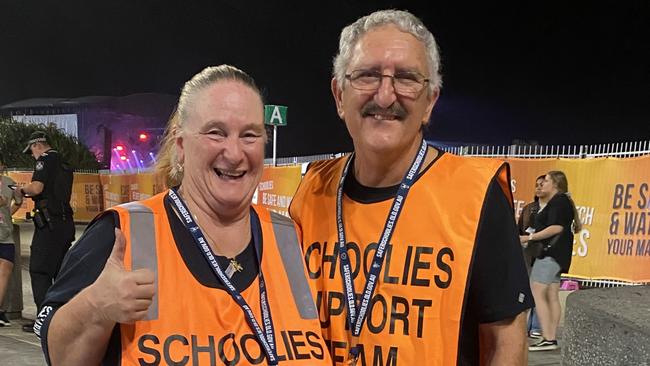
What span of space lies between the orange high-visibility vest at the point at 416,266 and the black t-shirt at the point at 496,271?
32 mm

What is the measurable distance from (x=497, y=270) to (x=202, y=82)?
3.47 ft

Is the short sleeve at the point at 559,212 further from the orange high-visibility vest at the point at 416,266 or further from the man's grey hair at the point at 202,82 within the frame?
the man's grey hair at the point at 202,82

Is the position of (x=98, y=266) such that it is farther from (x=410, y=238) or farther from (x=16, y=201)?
(x=16, y=201)

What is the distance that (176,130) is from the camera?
76.6 inches

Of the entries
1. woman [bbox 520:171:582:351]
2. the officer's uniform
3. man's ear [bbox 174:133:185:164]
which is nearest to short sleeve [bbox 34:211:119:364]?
man's ear [bbox 174:133:185:164]

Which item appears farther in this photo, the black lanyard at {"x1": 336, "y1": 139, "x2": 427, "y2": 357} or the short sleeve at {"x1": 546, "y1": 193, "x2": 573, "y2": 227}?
the short sleeve at {"x1": 546, "y1": 193, "x2": 573, "y2": 227}

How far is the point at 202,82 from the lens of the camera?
1.86m

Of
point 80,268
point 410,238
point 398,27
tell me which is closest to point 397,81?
point 398,27

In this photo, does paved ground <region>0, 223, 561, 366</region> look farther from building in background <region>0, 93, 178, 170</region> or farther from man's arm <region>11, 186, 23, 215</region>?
building in background <region>0, 93, 178, 170</region>

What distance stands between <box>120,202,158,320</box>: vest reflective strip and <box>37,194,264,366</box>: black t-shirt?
0.06m

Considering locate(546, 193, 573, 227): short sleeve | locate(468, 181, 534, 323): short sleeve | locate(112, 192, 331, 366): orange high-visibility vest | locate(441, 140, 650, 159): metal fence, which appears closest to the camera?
locate(112, 192, 331, 366): orange high-visibility vest

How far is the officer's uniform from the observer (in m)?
6.23

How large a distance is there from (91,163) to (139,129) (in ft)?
63.8

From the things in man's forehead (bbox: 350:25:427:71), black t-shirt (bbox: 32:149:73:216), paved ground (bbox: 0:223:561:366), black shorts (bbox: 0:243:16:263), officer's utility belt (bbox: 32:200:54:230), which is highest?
man's forehead (bbox: 350:25:427:71)
